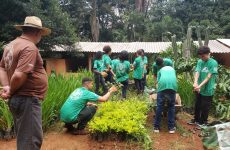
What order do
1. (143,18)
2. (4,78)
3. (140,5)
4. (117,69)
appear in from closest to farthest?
(4,78) → (117,69) → (143,18) → (140,5)

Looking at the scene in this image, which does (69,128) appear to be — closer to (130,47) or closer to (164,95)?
(164,95)

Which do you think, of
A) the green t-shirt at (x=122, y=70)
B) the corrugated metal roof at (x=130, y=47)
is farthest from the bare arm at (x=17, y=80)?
the corrugated metal roof at (x=130, y=47)

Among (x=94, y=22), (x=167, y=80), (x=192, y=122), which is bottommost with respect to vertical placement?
(x=192, y=122)

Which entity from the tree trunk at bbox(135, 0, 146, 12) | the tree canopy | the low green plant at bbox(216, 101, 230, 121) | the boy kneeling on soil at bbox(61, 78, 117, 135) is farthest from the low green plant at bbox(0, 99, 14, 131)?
the tree trunk at bbox(135, 0, 146, 12)

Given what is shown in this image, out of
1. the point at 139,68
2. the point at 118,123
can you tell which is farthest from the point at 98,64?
the point at 118,123

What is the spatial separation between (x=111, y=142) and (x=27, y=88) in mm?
2278

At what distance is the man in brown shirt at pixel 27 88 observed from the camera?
11.1 feet

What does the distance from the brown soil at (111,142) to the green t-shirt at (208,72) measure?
869 mm

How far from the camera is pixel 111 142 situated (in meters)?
5.35

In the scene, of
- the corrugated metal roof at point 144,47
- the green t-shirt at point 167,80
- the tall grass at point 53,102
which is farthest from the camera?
the corrugated metal roof at point 144,47

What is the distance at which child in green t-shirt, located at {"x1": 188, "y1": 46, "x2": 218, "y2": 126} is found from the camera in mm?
6582

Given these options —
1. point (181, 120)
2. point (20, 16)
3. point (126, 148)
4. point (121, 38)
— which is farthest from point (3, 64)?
point (121, 38)

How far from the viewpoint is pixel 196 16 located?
101ft

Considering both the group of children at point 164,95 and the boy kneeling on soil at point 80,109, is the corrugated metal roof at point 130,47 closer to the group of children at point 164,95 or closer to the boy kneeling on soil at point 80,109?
the group of children at point 164,95
